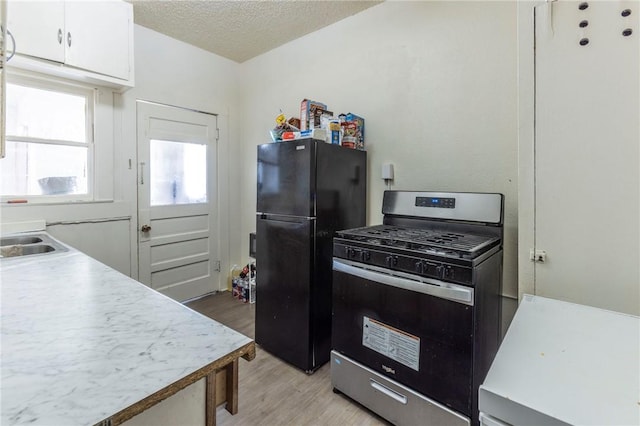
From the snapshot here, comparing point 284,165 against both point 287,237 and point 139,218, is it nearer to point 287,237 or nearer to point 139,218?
point 287,237

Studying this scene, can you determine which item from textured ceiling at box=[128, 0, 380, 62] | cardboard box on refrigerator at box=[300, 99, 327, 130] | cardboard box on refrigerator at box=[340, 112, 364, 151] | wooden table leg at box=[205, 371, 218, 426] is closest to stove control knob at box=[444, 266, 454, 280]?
wooden table leg at box=[205, 371, 218, 426]

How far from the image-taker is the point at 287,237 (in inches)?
85.5

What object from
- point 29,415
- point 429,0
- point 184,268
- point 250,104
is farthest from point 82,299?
point 250,104

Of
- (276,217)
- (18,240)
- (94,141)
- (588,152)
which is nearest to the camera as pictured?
(588,152)

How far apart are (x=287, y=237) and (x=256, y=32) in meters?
2.09

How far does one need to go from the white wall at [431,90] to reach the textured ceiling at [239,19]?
0.48 feet

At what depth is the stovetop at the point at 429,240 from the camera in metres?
1.40

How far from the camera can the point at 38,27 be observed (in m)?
2.02

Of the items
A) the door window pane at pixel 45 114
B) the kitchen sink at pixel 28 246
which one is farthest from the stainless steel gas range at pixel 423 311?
the door window pane at pixel 45 114

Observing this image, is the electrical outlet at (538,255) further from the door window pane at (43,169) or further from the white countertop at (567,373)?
the door window pane at (43,169)

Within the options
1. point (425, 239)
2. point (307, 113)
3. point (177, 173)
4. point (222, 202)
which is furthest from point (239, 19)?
point (425, 239)

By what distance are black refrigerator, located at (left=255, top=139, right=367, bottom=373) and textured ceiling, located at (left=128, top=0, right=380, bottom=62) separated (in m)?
1.22

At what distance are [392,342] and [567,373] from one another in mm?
903

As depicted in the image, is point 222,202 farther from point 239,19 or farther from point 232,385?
point 232,385
